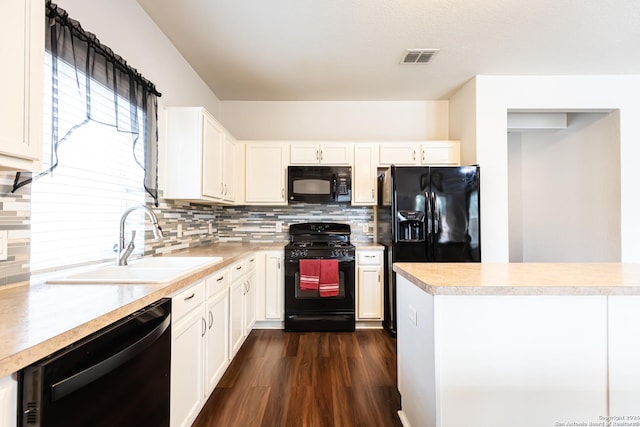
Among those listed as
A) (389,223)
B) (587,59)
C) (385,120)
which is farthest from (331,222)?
(587,59)

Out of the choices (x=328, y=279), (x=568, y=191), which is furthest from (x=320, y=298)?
(x=568, y=191)

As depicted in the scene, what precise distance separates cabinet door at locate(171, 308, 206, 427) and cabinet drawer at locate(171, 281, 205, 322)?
0.11 ft

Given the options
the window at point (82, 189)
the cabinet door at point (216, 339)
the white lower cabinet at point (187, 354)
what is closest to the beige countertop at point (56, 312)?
the white lower cabinet at point (187, 354)

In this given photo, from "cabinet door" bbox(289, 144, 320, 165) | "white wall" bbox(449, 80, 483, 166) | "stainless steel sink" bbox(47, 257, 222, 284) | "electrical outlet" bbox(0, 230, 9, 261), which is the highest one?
"white wall" bbox(449, 80, 483, 166)

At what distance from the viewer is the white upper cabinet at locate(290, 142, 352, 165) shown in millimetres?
3197

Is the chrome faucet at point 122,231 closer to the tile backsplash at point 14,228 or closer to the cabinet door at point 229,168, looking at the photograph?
the tile backsplash at point 14,228

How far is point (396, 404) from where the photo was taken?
5.83 ft

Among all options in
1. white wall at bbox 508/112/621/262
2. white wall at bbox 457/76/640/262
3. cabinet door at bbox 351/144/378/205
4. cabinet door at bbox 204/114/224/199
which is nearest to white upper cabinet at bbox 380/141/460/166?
cabinet door at bbox 351/144/378/205

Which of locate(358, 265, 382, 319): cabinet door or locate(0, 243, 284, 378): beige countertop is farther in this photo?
locate(358, 265, 382, 319): cabinet door

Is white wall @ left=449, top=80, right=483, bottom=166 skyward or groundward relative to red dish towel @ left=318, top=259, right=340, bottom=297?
skyward

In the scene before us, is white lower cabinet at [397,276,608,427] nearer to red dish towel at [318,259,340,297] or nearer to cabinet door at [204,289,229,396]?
cabinet door at [204,289,229,396]

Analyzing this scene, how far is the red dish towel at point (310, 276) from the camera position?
279 centimetres

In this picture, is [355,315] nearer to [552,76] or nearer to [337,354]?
[337,354]

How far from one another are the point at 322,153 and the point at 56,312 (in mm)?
2678
